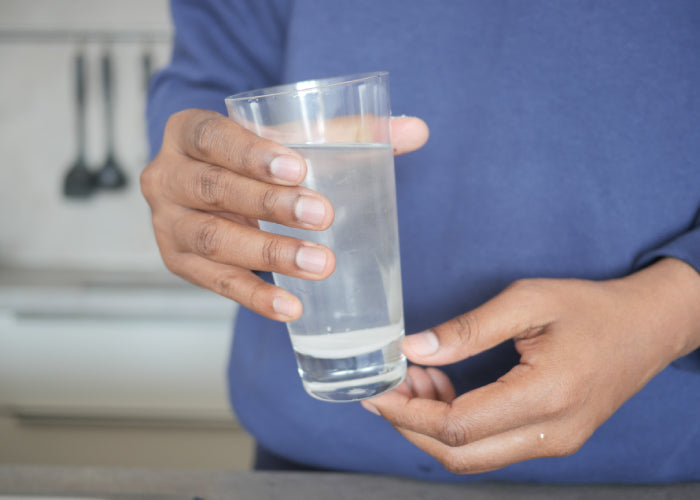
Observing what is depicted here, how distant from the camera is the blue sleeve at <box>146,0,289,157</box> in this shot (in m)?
0.85

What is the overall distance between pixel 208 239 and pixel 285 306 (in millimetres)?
103

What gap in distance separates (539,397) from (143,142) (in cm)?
226

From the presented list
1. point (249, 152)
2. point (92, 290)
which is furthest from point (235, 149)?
point (92, 290)

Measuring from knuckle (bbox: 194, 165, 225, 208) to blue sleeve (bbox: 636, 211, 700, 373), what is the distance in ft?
1.52

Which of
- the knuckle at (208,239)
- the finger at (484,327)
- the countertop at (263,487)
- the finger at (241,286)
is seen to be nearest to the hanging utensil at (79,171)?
the countertop at (263,487)

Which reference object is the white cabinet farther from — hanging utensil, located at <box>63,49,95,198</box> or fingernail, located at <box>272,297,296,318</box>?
fingernail, located at <box>272,297,296,318</box>

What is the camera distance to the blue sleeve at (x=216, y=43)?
85 centimetres

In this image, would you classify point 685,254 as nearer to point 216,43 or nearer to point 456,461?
point 456,461

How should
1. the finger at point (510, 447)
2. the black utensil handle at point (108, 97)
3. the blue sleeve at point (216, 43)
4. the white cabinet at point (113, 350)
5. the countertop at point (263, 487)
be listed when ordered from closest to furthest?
1. the finger at point (510, 447)
2. the countertop at point (263, 487)
3. the blue sleeve at point (216, 43)
4. the white cabinet at point (113, 350)
5. the black utensil handle at point (108, 97)

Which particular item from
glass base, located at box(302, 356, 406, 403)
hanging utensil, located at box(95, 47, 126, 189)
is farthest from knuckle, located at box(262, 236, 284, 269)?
hanging utensil, located at box(95, 47, 126, 189)

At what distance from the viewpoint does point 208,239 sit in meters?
0.52

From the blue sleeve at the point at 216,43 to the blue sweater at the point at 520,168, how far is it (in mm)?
39

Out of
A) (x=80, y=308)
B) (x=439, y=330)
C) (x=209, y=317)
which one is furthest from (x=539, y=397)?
(x=80, y=308)

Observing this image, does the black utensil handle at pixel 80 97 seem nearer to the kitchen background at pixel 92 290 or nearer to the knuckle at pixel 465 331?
the kitchen background at pixel 92 290
